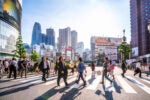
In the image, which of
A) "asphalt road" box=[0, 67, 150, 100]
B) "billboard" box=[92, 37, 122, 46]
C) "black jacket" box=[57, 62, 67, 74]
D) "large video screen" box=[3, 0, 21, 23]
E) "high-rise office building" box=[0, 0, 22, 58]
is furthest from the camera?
"billboard" box=[92, 37, 122, 46]

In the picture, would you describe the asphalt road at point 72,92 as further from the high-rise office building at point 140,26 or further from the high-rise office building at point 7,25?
the high-rise office building at point 140,26

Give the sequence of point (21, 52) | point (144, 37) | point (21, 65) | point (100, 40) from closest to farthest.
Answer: point (21, 65)
point (21, 52)
point (144, 37)
point (100, 40)

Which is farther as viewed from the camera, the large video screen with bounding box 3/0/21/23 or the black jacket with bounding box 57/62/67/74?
the large video screen with bounding box 3/0/21/23

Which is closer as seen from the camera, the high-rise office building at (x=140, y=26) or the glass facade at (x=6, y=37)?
the glass facade at (x=6, y=37)

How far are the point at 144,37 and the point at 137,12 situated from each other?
16.0m

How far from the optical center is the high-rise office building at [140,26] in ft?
301

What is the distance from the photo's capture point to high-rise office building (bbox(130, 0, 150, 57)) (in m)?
91.8

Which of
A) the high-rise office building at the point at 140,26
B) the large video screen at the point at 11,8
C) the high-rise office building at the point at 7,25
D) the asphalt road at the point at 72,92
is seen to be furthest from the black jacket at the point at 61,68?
the high-rise office building at the point at 140,26

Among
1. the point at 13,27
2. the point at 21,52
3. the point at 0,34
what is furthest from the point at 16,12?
the point at 21,52

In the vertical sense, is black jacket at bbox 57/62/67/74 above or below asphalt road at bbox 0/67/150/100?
above

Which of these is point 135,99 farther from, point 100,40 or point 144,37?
point 100,40

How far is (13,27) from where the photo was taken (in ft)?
232

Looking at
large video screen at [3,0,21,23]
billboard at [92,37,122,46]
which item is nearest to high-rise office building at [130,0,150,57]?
large video screen at [3,0,21,23]

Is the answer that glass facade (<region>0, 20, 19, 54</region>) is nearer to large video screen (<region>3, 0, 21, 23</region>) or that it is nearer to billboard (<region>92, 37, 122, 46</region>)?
large video screen (<region>3, 0, 21, 23</region>)
